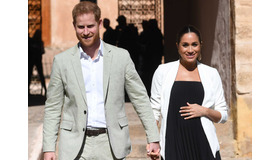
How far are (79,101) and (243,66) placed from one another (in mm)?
4017

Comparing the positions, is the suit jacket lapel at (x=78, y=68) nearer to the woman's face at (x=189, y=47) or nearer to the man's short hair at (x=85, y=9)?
the man's short hair at (x=85, y=9)

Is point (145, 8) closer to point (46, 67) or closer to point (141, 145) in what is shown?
point (46, 67)

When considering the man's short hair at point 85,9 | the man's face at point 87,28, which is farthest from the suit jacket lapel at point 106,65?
the man's short hair at point 85,9

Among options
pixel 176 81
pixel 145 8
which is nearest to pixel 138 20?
pixel 145 8

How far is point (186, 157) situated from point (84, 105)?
1.12 m

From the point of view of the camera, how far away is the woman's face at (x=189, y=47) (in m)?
4.68

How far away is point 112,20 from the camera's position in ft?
67.2

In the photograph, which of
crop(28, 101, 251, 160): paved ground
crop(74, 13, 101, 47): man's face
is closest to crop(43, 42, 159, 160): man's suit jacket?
crop(74, 13, 101, 47): man's face

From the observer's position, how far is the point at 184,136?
4.62m

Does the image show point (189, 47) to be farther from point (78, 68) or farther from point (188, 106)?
point (78, 68)

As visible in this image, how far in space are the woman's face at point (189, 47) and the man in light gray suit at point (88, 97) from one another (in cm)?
67

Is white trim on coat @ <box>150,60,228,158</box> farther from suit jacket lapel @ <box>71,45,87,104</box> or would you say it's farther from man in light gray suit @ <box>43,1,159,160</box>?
suit jacket lapel @ <box>71,45,87,104</box>

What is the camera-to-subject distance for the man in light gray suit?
161 inches

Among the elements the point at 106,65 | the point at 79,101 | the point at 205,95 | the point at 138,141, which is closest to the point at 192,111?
the point at 205,95
